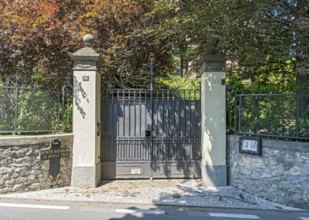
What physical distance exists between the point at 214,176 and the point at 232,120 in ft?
4.60

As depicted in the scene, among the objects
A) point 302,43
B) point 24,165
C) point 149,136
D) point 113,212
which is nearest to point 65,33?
point 149,136

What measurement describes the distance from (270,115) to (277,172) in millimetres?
1172

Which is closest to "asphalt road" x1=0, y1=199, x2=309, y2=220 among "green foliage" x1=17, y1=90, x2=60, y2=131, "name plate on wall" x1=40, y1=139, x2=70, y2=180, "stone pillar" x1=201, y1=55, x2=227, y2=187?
"name plate on wall" x1=40, y1=139, x2=70, y2=180

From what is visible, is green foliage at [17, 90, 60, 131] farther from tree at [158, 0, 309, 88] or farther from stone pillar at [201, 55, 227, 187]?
stone pillar at [201, 55, 227, 187]

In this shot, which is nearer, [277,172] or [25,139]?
[277,172]

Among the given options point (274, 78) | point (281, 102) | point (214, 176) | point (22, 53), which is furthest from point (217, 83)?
point (22, 53)

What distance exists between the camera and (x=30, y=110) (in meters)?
6.10

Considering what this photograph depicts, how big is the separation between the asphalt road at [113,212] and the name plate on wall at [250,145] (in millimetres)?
1203

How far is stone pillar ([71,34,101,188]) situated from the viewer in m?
6.11

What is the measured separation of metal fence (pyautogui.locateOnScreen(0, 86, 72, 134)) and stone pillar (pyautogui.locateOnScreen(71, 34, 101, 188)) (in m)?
0.56

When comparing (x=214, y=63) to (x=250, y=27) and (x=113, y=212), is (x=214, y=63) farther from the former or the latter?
(x=113, y=212)

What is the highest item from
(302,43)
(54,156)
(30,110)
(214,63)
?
(302,43)

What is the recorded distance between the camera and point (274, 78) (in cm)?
811

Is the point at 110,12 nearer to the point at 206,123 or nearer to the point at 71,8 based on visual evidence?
the point at 71,8
